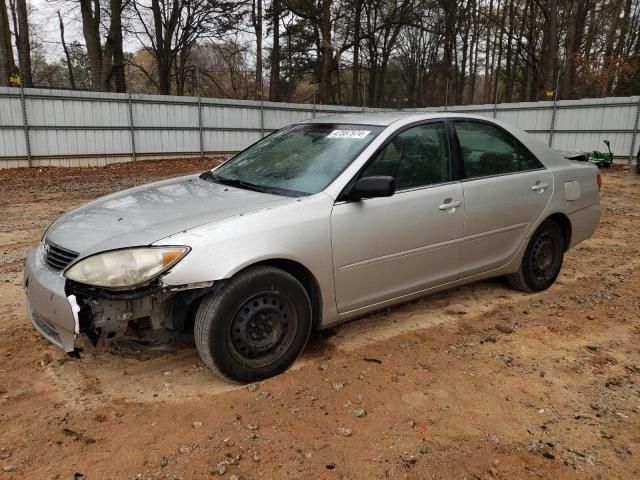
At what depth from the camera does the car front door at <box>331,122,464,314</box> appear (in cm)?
313

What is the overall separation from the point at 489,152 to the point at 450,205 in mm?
763

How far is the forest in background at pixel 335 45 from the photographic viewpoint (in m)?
19.0

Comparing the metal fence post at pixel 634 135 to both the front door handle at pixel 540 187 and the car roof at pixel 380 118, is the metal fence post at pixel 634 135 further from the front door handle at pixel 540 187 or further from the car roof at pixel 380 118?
the car roof at pixel 380 118

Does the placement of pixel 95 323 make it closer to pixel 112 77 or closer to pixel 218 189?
pixel 218 189

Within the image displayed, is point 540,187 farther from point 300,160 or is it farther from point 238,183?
point 238,183

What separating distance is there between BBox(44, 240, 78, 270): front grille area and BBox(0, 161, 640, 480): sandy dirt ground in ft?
2.34

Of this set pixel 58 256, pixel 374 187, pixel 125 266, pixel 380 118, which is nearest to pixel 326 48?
pixel 380 118

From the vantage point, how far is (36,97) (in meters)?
14.0

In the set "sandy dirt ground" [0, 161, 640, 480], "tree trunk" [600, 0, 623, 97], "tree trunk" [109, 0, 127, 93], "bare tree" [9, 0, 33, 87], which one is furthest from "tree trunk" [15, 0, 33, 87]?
"tree trunk" [600, 0, 623, 97]

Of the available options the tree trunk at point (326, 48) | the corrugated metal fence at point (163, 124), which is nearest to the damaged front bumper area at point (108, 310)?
the corrugated metal fence at point (163, 124)

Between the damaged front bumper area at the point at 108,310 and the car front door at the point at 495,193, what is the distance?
2.16 meters

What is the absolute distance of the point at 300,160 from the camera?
349 centimetres

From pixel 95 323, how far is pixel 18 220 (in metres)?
6.07

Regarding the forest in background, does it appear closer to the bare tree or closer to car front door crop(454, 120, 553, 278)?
the bare tree
